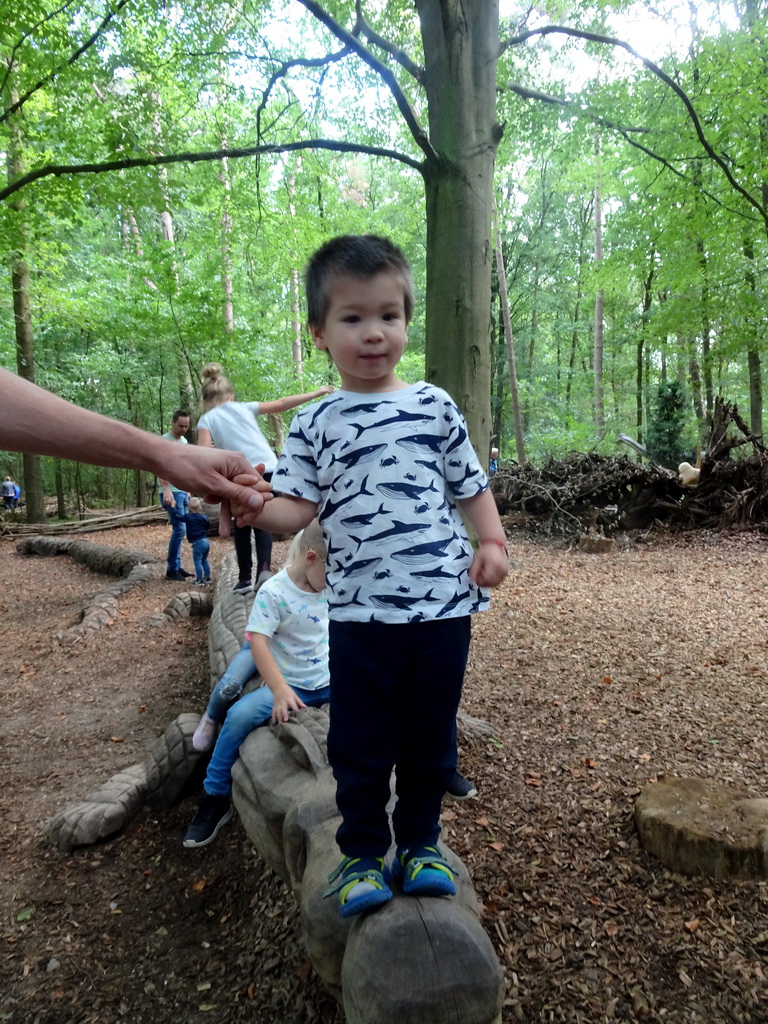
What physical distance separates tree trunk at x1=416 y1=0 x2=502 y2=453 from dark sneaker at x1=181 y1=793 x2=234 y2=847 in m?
2.14

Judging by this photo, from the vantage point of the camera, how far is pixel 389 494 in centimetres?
153

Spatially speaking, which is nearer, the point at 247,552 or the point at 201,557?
the point at 247,552

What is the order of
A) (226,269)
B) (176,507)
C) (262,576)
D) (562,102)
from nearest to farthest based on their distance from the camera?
(562,102)
(262,576)
(176,507)
(226,269)

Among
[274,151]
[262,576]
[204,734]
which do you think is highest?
[274,151]

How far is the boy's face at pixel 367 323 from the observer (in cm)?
152

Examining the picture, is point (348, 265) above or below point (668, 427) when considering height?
below

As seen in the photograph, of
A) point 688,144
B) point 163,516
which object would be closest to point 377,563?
point 688,144

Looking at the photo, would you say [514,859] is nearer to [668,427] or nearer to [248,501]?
[248,501]

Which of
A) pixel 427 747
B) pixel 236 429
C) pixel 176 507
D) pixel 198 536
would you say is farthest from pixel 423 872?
pixel 176 507

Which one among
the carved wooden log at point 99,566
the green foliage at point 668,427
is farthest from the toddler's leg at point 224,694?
the green foliage at point 668,427

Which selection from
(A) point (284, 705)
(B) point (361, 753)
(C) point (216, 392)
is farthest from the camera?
(C) point (216, 392)

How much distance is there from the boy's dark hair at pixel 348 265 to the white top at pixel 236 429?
3.05 metres

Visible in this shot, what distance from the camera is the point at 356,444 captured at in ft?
5.09

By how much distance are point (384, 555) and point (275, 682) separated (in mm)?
1279
